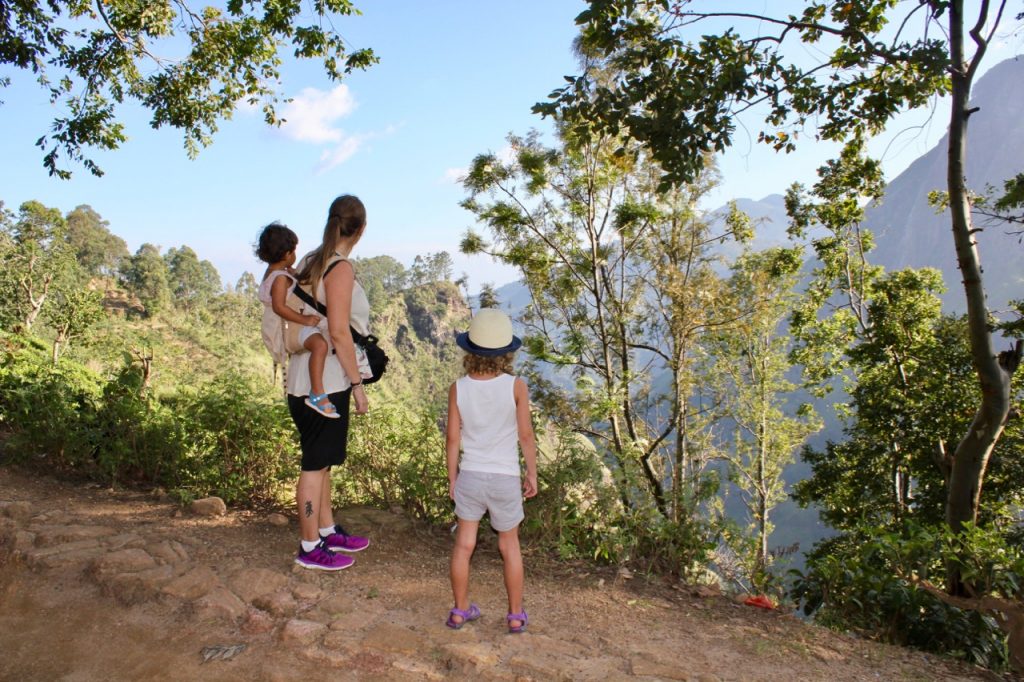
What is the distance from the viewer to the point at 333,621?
2.75 m

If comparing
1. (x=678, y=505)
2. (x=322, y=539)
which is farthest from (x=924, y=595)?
(x=322, y=539)

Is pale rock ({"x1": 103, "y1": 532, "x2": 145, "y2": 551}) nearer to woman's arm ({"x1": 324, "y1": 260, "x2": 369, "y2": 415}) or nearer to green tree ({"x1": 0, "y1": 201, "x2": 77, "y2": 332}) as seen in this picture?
woman's arm ({"x1": 324, "y1": 260, "x2": 369, "y2": 415})

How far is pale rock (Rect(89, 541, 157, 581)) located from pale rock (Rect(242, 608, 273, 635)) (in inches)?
27.3

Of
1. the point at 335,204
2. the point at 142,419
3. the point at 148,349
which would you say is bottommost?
the point at 142,419

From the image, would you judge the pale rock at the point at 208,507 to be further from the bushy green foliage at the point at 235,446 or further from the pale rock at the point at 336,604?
the pale rock at the point at 336,604

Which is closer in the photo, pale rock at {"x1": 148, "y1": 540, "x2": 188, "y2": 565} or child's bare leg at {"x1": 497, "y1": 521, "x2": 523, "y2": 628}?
child's bare leg at {"x1": 497, "y1": 521, "x2": 523, "y2": 628}

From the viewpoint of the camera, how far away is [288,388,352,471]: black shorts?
3.07 m

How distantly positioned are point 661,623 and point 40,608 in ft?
9.52

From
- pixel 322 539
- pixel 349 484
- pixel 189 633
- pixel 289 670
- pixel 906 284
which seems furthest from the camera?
pixel 906 284

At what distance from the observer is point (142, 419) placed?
15.2ft

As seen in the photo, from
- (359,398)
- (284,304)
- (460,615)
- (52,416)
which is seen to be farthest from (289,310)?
(52,416)

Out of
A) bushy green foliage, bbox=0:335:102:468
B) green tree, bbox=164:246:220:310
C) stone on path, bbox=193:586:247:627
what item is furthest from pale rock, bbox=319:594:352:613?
green tree, bbox=164:246:220:310

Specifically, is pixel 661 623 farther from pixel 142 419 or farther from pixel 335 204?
pixel 142 419

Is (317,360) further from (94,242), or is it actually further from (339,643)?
(94,242)
